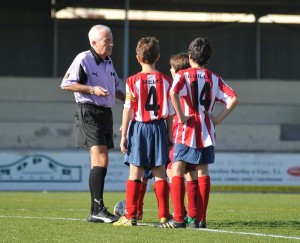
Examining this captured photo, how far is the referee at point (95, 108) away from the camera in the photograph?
8.62 metres

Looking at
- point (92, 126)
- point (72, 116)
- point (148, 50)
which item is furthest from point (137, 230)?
point (72, 116)

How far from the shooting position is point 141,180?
28.5 feet

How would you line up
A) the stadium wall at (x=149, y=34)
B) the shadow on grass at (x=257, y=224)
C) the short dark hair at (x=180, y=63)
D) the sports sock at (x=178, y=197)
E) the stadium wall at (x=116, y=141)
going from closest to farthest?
the sports sock at (x=178, y=197), the shadow on grass at (x=257, y=224), the short dark hair at (x=180, y=63), the stadium wall at (x=116, y=141), the stadium wall at (x=149, y=34)

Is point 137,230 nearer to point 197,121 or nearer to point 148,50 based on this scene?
point 197,121

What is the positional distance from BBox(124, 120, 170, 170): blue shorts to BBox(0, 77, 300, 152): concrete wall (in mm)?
18691

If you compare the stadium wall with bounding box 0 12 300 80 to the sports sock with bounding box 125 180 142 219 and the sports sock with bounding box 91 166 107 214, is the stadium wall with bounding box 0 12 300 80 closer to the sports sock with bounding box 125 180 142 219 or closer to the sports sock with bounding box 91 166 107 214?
the sports sock with bounding box 91 166 107 214

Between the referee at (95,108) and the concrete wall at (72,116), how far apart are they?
1815 centimetres

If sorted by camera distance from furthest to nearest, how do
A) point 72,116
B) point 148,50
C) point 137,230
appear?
point 72,116 → point 148,50 → point 137,230

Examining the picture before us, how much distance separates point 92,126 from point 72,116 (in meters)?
20.1

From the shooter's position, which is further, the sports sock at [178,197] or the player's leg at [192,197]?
the player's leg at [192,197]

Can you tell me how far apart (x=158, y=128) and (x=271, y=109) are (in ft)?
72.3

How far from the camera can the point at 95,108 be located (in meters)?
8.73

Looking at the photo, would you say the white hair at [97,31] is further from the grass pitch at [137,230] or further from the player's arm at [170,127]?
the grass pitch at [137,230]

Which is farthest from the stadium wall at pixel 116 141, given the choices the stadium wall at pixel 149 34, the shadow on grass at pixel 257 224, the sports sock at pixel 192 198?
the sports sock at pixel 192 198
